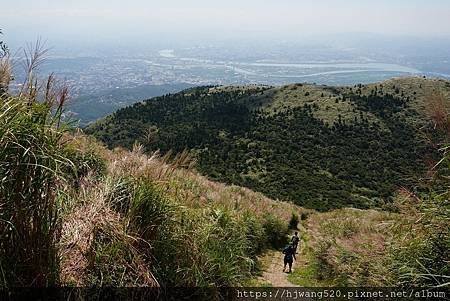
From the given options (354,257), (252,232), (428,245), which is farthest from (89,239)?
(252,232)

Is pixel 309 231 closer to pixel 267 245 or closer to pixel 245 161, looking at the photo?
pixel 267 245

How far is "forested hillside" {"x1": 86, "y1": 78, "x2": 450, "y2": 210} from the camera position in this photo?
155ft

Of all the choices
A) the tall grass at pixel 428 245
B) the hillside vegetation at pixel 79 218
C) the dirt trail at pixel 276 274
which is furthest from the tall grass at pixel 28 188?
the dirt trail at pixel 276 274

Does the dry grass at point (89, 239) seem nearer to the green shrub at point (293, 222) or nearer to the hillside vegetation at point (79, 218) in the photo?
the hillside vegetation at point (79, 218)

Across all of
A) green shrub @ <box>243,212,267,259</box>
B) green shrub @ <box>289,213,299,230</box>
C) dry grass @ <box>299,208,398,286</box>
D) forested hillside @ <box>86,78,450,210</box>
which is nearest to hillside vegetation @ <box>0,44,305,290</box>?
dry grass @ <box>299,208,398,286</box>

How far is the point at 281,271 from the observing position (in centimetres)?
982

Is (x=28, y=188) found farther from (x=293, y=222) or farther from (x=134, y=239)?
(x=293, y=222)

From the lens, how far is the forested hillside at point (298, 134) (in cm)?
4716

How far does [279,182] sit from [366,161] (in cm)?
1739

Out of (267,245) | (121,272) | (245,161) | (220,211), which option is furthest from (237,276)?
(245,161)

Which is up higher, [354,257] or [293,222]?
[354,257]

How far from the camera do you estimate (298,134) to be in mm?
63062

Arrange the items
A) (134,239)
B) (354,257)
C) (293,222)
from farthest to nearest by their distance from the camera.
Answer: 1. (293,222)
2. (354,257)
3. (134,239)

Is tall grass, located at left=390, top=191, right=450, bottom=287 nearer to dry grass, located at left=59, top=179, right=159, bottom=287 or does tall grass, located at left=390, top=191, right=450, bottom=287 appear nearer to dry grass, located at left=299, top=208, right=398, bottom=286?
dry grass, located at left=299, top=208, right=398, bottom=286
